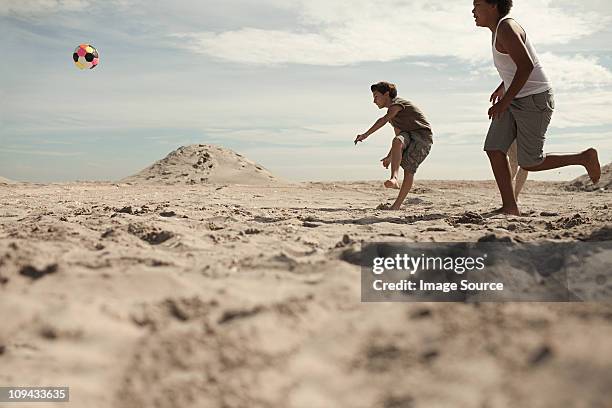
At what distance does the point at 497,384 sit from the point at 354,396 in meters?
0.35

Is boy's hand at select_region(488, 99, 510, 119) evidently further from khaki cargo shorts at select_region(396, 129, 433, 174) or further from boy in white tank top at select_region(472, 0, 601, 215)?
khaki cargo shorts at select_region(396, 129, 433, 174)

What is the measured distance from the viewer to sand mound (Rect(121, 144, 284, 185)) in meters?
14.0

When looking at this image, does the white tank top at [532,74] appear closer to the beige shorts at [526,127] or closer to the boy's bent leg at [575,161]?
the beige shorts at [526,127]

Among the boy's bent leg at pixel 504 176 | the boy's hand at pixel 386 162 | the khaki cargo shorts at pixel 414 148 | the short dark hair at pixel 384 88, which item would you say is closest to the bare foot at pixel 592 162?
the boy's bent leg at pixel 504 176

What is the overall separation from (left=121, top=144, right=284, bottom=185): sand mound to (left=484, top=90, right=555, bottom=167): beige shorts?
982 cm

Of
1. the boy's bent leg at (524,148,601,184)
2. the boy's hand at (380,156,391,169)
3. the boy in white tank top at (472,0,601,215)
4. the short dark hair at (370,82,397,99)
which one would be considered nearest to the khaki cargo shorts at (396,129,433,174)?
the boy's hand at (380,156,391,169)

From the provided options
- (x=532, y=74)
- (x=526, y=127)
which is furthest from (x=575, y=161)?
(x=532, y=74)

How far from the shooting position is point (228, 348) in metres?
1.50

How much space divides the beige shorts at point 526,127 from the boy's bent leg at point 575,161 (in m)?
0.08

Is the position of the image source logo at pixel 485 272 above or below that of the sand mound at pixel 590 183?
below

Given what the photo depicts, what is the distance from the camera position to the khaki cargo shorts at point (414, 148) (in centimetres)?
516

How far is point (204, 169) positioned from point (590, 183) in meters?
9.80

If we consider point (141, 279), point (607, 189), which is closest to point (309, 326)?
point (141, 279)

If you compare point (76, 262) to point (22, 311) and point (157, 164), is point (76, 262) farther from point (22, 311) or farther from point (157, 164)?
point (157, 164)
